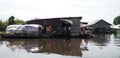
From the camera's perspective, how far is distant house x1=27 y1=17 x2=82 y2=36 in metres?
32.7

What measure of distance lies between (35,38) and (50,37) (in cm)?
204

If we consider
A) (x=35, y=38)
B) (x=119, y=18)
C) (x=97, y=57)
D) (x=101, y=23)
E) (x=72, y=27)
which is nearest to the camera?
(x=97, y=57)

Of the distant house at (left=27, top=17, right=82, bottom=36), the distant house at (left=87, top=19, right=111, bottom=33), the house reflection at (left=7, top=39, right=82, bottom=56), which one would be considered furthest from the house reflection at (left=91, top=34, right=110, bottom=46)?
the distant house at (left=87, top=19, right=111, bottom=33)

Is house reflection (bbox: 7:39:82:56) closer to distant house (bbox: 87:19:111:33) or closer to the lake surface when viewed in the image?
the lake surface

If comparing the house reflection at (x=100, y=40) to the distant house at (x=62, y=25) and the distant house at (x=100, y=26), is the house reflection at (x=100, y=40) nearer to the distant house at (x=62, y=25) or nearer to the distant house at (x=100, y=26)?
the distant house at (x=62, y=25)

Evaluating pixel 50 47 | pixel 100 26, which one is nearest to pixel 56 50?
pixel 50 47

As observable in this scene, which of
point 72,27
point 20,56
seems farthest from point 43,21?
point 20,56

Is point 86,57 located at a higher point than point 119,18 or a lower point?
lower

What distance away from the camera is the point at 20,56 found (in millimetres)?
14789

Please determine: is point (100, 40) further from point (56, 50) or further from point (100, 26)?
point (100, 26)

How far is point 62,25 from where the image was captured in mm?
33094

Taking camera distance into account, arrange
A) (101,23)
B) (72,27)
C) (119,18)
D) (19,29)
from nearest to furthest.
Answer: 1. (19,29)
2. (72,27)
3. (101,23)
4. (119,18)

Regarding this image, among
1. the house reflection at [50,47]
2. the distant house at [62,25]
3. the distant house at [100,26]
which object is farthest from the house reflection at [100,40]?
the distant house at [100,26]

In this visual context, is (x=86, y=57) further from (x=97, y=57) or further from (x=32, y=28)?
(x=32, y=28)
